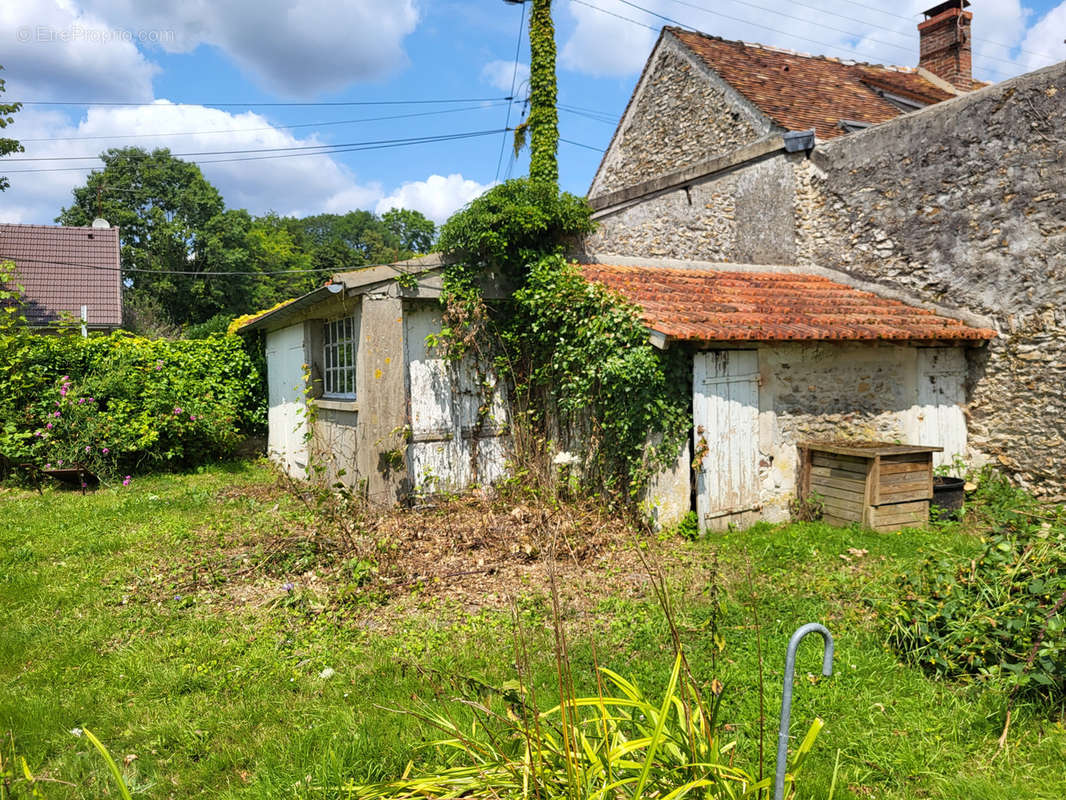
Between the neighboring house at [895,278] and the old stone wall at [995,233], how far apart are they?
0.06ft

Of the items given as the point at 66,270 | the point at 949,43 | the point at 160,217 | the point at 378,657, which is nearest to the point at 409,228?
the point at 160,217

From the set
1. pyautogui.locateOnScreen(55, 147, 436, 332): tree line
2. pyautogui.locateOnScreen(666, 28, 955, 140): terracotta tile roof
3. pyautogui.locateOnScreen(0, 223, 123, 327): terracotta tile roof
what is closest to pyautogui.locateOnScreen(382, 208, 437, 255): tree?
pyautogui.locateOnScreen(55, 147, 436, 332): tree line

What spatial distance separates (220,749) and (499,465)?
539 cm

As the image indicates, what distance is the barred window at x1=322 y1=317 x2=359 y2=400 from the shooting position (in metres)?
8.46

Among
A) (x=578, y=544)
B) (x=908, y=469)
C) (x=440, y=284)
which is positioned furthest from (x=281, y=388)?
(x=908, y=469)

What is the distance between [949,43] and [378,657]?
18130 mm

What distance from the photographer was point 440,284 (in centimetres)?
794

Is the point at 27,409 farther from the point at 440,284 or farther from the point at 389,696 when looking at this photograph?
the point at 389,696

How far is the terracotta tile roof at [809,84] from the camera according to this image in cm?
1195

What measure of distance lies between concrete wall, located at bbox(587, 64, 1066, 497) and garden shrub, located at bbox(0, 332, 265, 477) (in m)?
7.51

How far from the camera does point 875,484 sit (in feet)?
22.6

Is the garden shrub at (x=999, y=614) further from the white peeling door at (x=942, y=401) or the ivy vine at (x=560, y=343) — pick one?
the white peeling door at (x=942, y=401)

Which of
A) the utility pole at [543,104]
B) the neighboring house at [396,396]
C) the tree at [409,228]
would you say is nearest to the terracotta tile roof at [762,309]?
the neighboring house at [396,396]

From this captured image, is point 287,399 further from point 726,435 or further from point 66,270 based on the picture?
point 66,270
